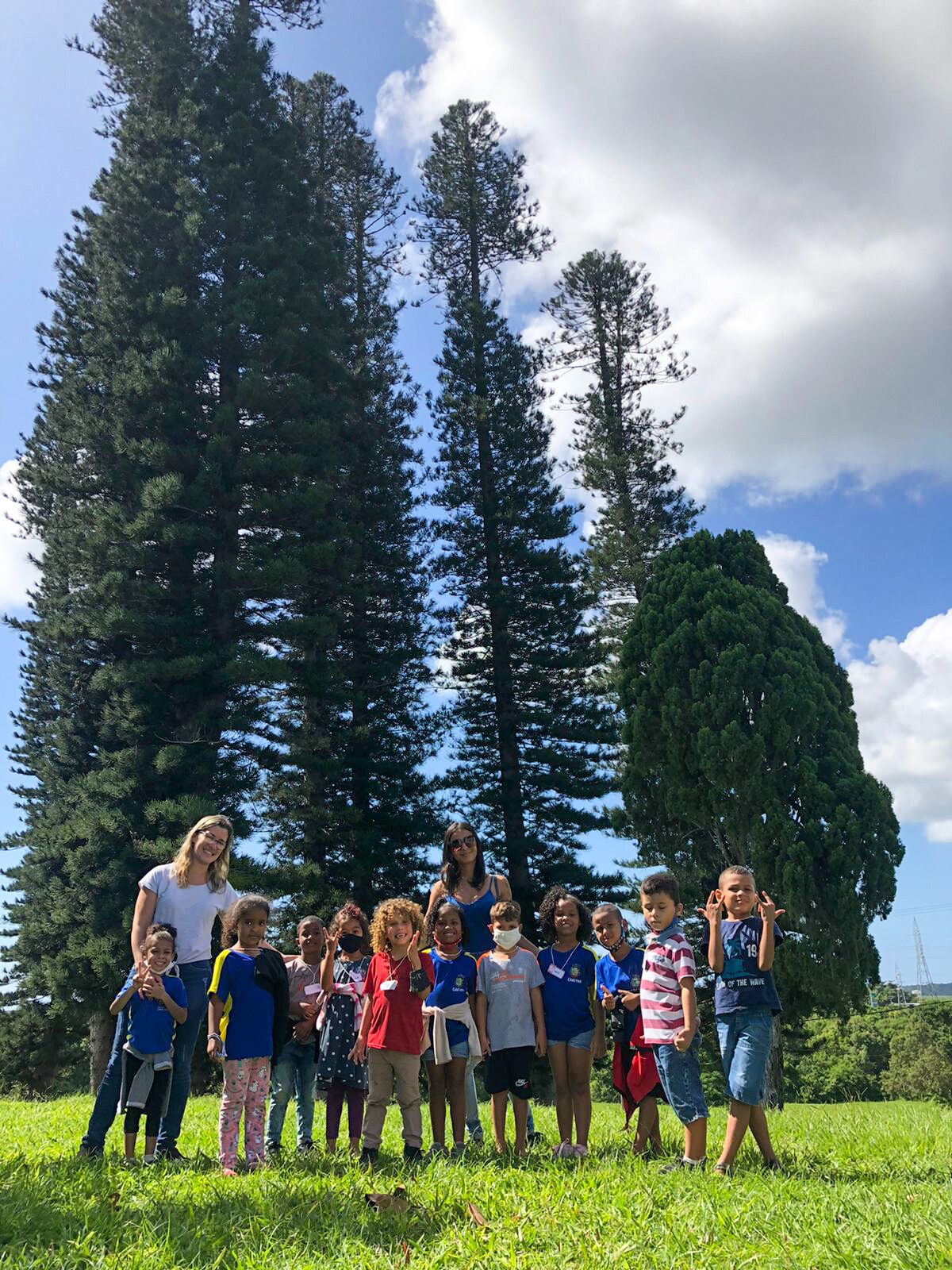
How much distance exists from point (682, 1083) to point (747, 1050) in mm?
377

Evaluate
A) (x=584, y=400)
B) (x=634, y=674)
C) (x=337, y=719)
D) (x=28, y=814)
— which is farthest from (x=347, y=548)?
(x=584, y=400)

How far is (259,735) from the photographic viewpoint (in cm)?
1544

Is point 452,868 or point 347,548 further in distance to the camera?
point 347,548

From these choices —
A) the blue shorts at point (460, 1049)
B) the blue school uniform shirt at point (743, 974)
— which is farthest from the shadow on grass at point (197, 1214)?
the blue school uniform shirt at point (743, 974)

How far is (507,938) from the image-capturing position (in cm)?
558

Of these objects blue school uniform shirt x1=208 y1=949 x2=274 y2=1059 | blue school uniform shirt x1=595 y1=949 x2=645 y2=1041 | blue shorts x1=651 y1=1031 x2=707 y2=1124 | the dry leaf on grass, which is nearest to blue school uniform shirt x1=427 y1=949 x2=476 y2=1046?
blue school uniform shirt x1=595 y1=949 x2=645 y2=1041

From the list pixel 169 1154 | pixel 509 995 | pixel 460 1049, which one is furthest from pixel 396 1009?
pixel 169 1154

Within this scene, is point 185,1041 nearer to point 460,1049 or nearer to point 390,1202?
point 460,1049

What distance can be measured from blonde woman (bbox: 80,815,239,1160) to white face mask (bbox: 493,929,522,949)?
1.63 meters

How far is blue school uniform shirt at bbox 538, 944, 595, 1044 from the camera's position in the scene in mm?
5562

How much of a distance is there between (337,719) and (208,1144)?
11862mm

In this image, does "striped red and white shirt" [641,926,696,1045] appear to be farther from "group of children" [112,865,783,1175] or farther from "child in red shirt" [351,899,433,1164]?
"child in red shirt" [351,899,433,1164]

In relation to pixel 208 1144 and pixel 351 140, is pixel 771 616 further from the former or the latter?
pixel 351 140

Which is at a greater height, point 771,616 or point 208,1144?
point 771,616
